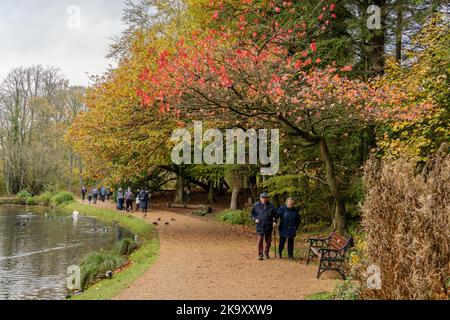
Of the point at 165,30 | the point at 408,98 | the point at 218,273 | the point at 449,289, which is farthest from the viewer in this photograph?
the point at 165,30

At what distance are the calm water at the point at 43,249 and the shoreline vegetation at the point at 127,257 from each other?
3.18 feet

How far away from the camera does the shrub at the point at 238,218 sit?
82.3 ft

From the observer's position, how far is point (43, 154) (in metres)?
47.8

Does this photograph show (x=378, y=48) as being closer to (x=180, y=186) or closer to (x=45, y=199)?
(x=180, y=186)

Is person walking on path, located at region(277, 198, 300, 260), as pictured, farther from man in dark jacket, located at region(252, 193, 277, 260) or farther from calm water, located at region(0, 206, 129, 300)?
calm water, located at region(0, 206, 129, 300)

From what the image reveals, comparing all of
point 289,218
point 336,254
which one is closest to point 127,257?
point 289,218

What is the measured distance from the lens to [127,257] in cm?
1666

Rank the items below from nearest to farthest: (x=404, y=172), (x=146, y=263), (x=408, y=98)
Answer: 1. (x=404, y=172)
2. (x=408, y=98)
3. (x=146, y=263)

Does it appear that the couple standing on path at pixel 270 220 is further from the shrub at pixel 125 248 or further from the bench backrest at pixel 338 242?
the shrub at pixel 125 248

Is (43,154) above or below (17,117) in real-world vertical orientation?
below

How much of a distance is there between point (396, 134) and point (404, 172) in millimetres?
7266

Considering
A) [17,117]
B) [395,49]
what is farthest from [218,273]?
[17,117]

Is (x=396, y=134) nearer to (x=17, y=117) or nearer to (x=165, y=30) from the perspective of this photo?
(x=165, y=30)

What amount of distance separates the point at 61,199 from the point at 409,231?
127ft
